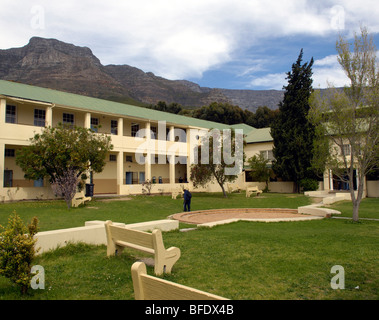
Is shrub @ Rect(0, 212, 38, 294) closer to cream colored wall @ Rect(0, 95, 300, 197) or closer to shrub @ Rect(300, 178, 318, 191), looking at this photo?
cream colored wall @ Rect(0, 95, 300, 197)

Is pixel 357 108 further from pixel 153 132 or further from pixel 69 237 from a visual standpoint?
pixel 153 132

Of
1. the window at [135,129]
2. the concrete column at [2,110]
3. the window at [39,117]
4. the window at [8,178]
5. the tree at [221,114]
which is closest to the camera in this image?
the concrete column at [2,110]

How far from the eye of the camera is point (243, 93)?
17512cm

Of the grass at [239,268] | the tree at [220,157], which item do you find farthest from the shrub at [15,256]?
the tree at [220,157]

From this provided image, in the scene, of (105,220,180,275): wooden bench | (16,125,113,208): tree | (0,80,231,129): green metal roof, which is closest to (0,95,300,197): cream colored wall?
(0,80,231,129): green metal roof

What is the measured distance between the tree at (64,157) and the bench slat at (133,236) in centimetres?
1288

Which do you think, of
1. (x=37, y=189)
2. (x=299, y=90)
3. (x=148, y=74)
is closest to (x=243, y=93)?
(x=148, y=74)

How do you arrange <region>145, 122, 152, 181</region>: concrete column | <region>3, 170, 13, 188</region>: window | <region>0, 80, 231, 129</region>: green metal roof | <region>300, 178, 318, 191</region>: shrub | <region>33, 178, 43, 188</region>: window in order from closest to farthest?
1. <region>0, 80, 231, 129</region>: green metal roof
2. <region>3, 170, 13, 188</region>: window
3. <region>33, 178, 43, 188</region>: window
4. <region>145, 122, 152, 181</region>: concrete column
5. <region>300, 178, 318, 191</region>: shrub

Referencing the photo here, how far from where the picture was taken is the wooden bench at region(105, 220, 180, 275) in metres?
5.07

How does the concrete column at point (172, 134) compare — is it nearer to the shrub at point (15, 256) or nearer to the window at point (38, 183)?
the window at point (38, 183)

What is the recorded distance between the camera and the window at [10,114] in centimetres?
2386

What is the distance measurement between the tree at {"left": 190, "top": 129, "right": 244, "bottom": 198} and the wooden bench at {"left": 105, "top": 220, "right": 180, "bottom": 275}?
65.2ft
